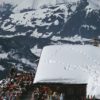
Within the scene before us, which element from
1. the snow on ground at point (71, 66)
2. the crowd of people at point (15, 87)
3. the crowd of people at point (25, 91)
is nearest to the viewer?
the crowd of people at point (25, 91)

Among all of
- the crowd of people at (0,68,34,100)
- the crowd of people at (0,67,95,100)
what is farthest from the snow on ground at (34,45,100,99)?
the crowd of people at (0,68,34,100)

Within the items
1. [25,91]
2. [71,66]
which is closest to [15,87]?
[25,91]

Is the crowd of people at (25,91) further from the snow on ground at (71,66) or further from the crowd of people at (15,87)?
the snow on ground at (71,66)

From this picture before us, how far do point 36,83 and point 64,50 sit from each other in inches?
212

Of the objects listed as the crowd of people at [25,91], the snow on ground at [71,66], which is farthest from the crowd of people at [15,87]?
the snow on ground at [71,66]

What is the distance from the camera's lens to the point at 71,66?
3195 cm

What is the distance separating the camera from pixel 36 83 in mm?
30797

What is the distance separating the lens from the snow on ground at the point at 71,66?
2861 centimetres

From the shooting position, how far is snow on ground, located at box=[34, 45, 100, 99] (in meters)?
28.6

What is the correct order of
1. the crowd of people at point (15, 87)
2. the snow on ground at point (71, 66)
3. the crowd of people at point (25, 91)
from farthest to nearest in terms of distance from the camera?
the snow on ground at point (71, 66), the crowd of people at point (15, 87), the crowd of people at point (25, 91)

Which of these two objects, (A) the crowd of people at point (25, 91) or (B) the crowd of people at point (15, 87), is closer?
(A) the crowd of people at point (25, 91)

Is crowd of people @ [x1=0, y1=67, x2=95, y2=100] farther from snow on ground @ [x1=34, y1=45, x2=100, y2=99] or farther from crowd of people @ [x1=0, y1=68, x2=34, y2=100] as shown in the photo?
snow on ground @ [x1=34, y1=45, x2=100, y2=99]

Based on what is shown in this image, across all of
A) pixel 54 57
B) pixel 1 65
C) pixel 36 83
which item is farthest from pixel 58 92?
pixel 1 65

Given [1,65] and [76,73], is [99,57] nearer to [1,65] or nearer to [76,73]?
[76,73]
